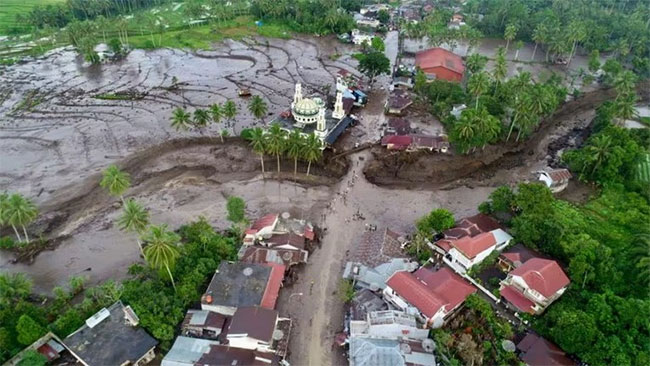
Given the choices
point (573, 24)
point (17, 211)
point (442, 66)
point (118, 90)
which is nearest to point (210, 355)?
point (17, 211)

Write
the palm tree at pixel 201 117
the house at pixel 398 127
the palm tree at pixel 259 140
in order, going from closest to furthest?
the palm tree at pixel 259 140 → the palm tree at pixel 201 117 → the house at pixel 398 127

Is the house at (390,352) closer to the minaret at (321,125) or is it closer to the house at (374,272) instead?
the house at (374,272)

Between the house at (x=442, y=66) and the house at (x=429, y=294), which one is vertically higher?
the house at (x=442, y=66)

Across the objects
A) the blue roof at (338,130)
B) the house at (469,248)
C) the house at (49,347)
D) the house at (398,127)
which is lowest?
the house at (49,347)

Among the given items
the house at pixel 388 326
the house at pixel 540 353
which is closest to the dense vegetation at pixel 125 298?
the house at pixel 388 326

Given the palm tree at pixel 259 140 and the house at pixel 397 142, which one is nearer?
the palm tree at pixel 259 140

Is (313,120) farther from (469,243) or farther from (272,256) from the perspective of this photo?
(469,243)

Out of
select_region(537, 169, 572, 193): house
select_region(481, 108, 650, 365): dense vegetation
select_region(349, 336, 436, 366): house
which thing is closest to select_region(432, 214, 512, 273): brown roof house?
select_region(481, 108, 650, 365): dense vegetation

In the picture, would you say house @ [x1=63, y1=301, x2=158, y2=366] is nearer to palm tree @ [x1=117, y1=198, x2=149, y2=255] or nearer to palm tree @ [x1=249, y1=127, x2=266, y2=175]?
palm tree @ [x1=117, y1=198, x2=149, y2=255]
